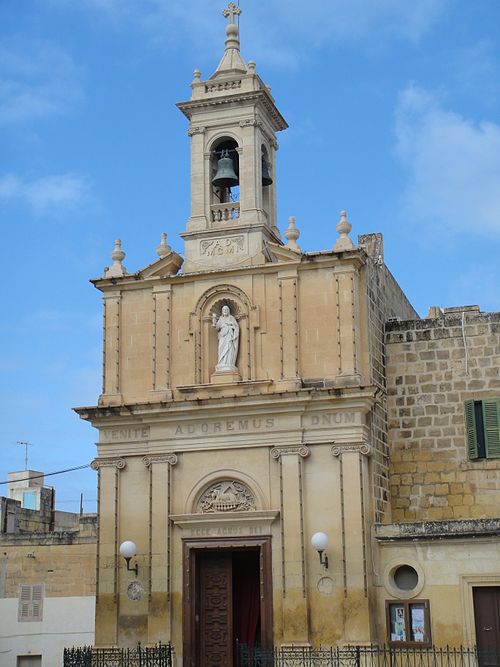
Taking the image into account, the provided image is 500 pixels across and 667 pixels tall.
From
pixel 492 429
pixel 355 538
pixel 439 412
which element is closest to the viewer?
pixel 355 538

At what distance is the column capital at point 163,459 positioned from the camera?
78.8ft

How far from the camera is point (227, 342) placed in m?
24.4

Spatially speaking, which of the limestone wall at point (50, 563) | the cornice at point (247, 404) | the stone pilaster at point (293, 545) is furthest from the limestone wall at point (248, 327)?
the limestone wall at point (50, 563)

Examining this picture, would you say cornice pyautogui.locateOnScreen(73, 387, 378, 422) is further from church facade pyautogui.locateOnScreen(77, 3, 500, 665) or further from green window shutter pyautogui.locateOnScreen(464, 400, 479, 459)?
green window shutter pyautogui.locateOnScreen(464, 400, 479, 459)

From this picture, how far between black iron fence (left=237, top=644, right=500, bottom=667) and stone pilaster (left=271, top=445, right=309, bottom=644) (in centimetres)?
38

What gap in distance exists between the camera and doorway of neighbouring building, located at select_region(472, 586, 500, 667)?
21312mm

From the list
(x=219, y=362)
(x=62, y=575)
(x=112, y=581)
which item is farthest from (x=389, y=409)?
(x=62, y=575)

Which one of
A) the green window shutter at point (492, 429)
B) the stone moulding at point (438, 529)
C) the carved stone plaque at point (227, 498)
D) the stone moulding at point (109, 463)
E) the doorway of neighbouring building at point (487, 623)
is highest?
the green window shutter at point (492, 429)

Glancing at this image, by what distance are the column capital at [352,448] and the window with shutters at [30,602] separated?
1457 cm

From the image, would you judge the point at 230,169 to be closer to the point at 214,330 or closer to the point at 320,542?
the point at 214,330

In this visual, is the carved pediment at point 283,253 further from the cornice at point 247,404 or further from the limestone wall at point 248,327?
the cornice at point 247,404

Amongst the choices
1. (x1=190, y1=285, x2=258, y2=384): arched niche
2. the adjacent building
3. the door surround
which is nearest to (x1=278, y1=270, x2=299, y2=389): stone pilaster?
(x1=190, y1=285, x2=258, y2=384): arched niche

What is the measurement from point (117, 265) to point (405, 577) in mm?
9948

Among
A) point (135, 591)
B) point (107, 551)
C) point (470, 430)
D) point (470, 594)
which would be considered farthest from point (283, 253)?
point (470, 594)
